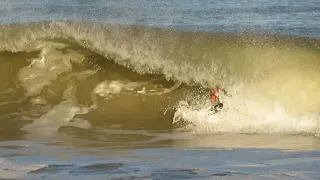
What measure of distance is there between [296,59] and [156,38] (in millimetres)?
2718

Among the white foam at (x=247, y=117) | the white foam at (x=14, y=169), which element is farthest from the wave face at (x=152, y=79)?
the white foam at (x=14, y=169)

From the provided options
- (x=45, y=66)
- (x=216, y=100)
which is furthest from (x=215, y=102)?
(x=45, y=66)

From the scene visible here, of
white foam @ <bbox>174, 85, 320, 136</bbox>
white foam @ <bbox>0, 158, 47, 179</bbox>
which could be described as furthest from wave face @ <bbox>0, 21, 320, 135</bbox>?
white foam @ <bbox>0, 158, 47, 179</bbox>

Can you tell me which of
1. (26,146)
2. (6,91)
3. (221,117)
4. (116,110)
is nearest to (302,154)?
(221,117)

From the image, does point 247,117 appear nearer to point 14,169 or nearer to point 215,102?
point 215,102

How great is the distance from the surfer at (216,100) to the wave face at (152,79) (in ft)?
0.28

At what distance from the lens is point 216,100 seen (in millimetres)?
10500

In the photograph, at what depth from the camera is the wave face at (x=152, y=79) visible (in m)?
10.1

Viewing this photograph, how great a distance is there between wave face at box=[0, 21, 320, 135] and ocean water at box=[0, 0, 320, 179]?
0.07 feet

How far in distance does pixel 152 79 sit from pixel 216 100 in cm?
179

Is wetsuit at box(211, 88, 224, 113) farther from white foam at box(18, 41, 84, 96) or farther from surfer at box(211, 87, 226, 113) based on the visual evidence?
white foam at box(18, 41, 84, 96)

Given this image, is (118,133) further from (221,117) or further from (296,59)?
(296,59)

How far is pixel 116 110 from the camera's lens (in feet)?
36.1

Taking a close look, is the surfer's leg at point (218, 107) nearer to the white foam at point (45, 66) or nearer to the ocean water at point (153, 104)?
the ocean water at point (153, 104)
